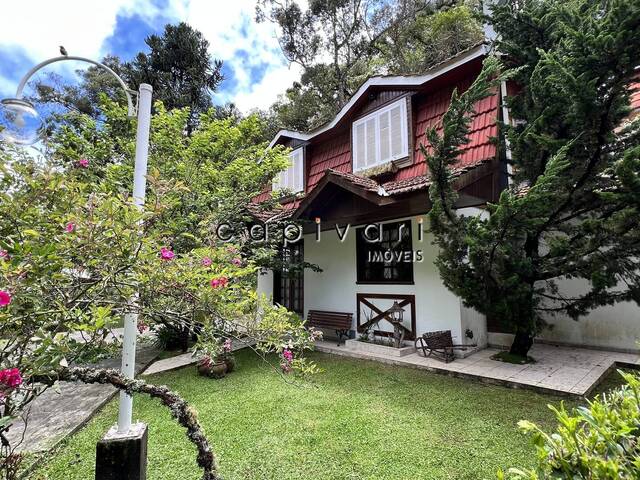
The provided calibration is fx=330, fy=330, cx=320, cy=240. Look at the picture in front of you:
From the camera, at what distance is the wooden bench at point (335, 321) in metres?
8.55

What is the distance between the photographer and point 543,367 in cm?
583

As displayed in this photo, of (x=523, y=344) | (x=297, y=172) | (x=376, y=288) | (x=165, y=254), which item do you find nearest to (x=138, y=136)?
(x=165, y=254)

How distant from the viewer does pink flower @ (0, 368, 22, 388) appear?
1529 millimetres

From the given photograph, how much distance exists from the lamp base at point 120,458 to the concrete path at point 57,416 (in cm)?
111

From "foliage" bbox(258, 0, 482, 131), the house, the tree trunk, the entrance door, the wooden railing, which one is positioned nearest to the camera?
the tree trunk

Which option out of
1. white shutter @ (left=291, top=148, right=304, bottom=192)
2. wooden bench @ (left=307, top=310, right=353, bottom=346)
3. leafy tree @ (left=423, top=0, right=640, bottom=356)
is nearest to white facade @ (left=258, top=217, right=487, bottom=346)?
wooden bench @ (left=307, top=310, right=353, bottom=346)

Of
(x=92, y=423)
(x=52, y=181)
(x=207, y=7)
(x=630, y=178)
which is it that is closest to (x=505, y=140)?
(x=630, y=178)

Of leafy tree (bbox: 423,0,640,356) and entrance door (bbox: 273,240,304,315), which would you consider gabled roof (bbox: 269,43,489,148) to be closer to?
leafy tree (bbox: 423,0,640,356)

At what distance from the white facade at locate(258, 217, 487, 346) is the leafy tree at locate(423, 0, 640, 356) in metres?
1.33

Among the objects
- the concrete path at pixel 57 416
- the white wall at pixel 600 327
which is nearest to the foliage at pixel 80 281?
the concrete path at pixel 57 416

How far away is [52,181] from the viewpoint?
6.30 ft

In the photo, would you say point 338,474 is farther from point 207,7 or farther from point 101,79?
point 101,79

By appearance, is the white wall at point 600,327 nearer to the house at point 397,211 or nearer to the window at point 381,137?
the house at point 397,211

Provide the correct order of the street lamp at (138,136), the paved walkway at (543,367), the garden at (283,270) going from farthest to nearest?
1. the paved walkway at (543,367)
2. the street lamp at (138,136)
3. the garden at (283,270)
